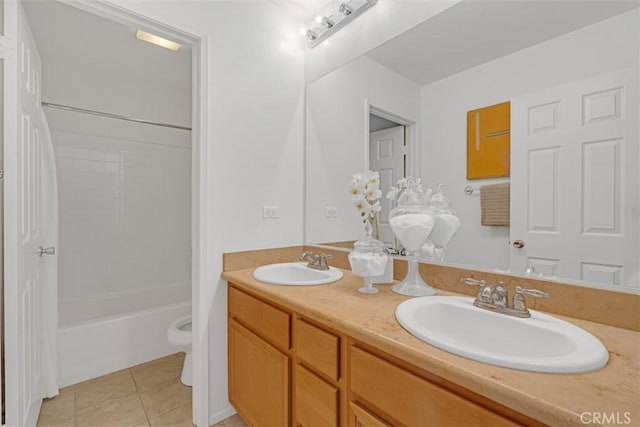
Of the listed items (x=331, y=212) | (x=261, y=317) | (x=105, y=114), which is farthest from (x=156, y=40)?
(x=261, y=317)

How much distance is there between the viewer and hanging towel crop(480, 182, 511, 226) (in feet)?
3.73

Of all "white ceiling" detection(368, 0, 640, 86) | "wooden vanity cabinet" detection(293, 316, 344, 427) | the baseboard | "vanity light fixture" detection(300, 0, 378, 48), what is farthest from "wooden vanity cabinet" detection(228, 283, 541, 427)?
"vanity light fixture" detection(300, 0, 378, 48)

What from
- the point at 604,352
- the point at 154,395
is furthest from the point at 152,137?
the point at 604,352

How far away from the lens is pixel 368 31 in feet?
5.24

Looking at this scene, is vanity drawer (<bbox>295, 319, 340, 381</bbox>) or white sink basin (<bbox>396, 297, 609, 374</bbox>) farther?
vanity drawer (<bbox>295, 319, 340, 381</bbox>)

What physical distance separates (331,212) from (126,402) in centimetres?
167

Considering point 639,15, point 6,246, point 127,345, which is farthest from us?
point 127,345

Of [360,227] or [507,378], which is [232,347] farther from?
[507,378]

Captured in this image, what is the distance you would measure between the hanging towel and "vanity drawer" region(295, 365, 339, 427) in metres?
0.86

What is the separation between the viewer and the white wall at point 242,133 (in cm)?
158

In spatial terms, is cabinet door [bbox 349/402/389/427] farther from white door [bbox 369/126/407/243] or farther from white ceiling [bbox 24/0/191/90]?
white ceiling [bbox 24/0/191/90]

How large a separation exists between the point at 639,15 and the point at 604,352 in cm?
94

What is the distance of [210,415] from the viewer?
159 centimetres

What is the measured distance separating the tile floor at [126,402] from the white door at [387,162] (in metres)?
1.33
